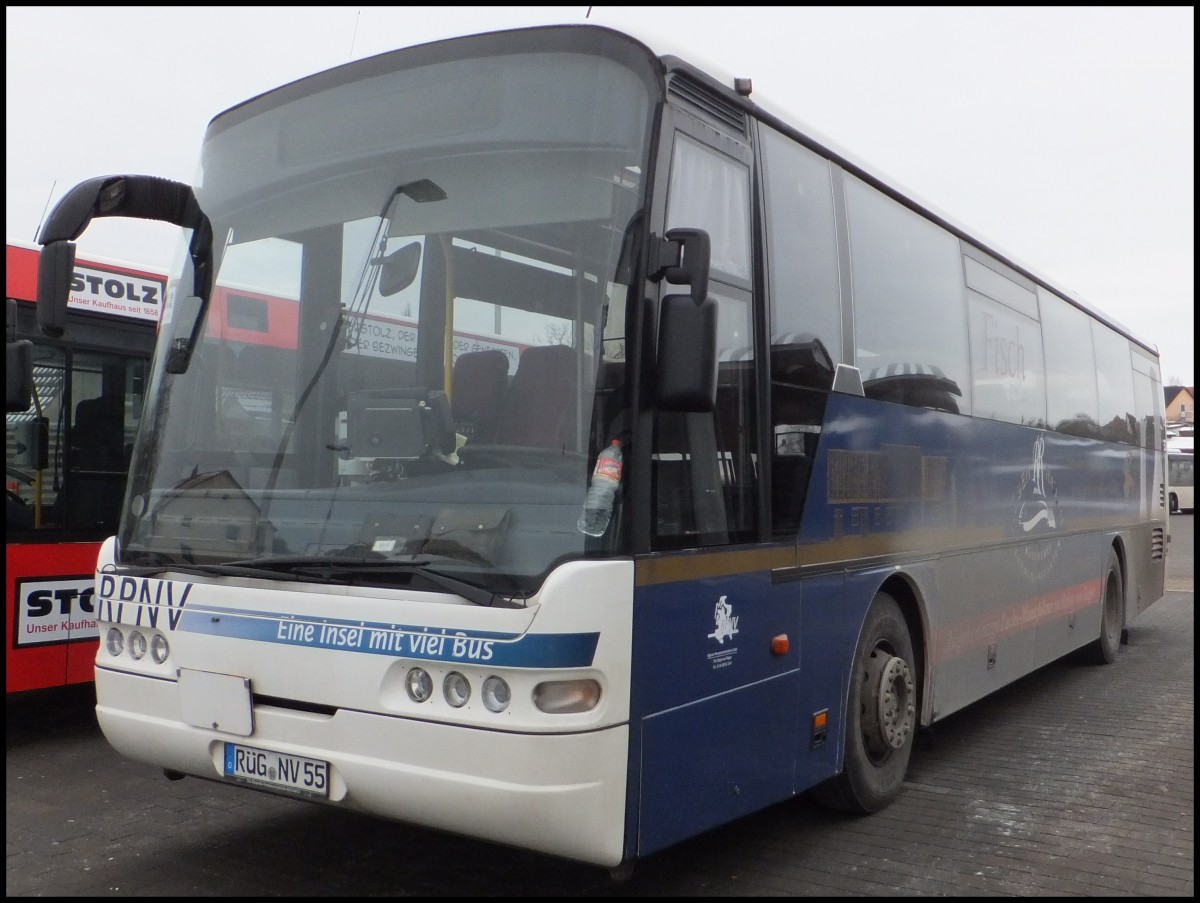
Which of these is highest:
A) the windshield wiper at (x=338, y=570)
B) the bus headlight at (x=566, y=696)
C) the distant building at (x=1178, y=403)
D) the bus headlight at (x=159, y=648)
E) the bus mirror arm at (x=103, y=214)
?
the distant building at (x=1178, y=403)

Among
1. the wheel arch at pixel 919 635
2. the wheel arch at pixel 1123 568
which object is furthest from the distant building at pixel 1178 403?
the wheel arch at pixel 919 635

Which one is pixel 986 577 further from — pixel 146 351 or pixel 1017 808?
pixel 146 351

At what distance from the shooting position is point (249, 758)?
4.34m

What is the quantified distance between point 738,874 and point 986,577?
3.29 metres

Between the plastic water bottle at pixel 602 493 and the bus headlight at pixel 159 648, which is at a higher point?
the plastic water bottle at pixel 602 493

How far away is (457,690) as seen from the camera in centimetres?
392

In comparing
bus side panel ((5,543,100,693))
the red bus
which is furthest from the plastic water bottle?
bus side panel ((5,543,100,693))

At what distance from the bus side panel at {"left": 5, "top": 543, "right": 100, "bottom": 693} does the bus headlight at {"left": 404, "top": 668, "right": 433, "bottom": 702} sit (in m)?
3.99

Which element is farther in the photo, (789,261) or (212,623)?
(789,261)

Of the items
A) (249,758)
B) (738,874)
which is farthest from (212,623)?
(738,874)

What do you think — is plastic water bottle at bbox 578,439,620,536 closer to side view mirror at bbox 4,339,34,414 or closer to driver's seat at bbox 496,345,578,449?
driver's seat at bbox 496,345,578,449

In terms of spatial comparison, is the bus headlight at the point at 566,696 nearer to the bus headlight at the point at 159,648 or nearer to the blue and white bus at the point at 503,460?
the blue and white bus at the point at 503,460

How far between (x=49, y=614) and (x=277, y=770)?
3680mm

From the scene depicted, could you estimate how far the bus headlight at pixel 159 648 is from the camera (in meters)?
4.61
